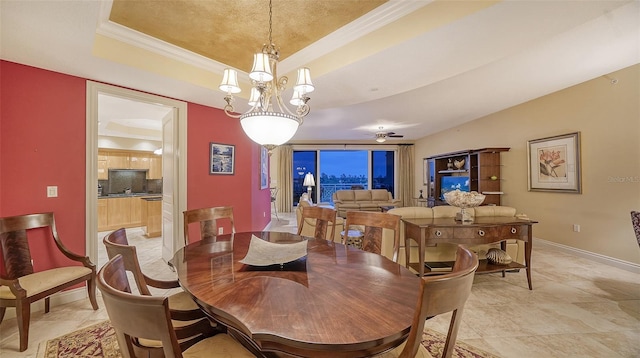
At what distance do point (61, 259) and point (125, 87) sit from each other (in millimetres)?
1934

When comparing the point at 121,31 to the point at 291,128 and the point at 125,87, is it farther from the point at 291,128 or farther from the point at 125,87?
the point at 291,128

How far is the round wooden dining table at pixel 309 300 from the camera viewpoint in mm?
792

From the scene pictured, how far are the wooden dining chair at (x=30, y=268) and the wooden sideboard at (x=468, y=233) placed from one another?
10.2ft

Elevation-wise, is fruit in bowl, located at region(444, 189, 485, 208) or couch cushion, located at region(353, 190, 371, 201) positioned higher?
fruit in bowl, located at region(444, 189, 485, 208)

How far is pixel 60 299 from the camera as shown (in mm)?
2418

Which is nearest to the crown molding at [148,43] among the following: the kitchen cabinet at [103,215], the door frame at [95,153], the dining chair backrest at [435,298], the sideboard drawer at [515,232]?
the door frame at [95,153]

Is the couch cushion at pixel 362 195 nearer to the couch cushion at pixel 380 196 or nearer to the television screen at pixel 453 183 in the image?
the couch cushion at pixel 380 196

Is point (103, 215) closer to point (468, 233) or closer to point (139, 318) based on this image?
point (139, 318)

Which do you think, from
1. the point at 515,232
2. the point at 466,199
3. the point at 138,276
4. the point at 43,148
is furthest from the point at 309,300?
the point at 43,148

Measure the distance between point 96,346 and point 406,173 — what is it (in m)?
8.48

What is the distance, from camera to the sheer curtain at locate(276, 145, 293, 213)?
841cm

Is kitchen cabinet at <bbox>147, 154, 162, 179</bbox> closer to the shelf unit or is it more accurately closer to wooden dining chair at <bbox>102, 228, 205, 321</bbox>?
wooden dining chair at <bbox>102, 228, 205, 321</bbox>

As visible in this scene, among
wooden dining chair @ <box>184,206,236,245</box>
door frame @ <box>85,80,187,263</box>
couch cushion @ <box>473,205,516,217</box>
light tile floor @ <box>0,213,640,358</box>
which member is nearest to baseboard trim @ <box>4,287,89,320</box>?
light tile floor @ <box>0,213,640,358</box>

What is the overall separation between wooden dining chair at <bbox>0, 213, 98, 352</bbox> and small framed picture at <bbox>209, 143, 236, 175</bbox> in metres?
1.75
